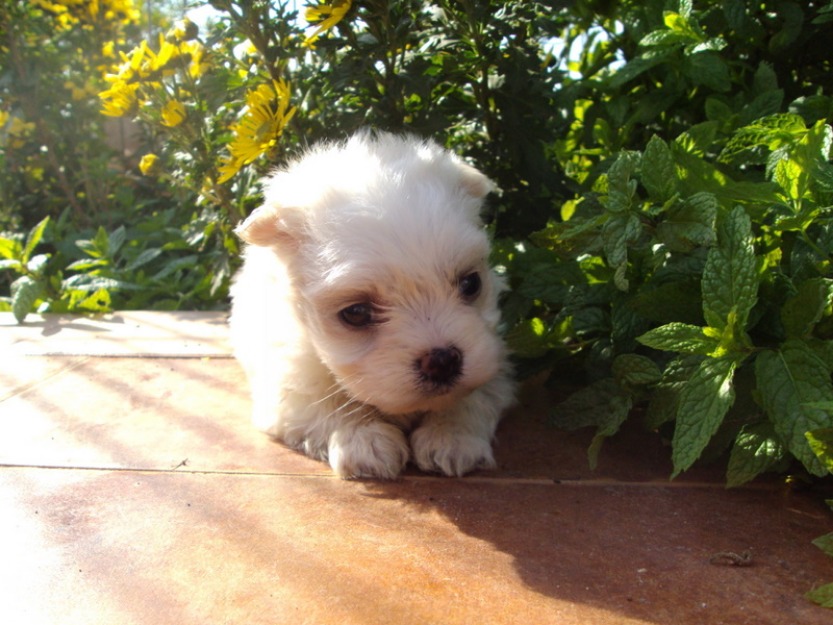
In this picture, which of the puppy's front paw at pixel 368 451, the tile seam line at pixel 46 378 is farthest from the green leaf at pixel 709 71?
the tile seam line at pixel 46 378

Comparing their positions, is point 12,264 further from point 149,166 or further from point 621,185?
point 621,185

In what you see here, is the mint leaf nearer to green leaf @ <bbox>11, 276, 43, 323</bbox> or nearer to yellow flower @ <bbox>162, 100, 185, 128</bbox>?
yellow flower @ <bbox>162, 100, 185, 128</bbox>

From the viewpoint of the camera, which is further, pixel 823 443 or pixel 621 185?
pixel 621 185

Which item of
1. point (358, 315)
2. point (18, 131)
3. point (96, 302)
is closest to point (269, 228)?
point (358, 315)

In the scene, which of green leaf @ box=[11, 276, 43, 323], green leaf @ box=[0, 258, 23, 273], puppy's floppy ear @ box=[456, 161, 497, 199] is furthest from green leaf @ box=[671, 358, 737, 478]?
green leaf @ box=[0, 258, 23, 273]

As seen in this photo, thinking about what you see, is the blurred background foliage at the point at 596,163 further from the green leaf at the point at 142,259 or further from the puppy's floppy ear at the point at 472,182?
the puppy's floppy ear at the point at 472,182

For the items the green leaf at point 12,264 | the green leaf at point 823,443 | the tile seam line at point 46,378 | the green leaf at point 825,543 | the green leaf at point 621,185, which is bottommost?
the tile seam line at point 46,378
